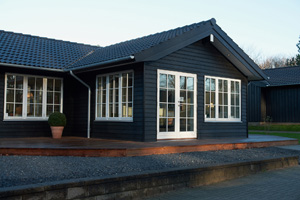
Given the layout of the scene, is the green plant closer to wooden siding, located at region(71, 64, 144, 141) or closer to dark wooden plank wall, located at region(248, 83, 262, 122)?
wooden siding, located at region(71, 64, 144, 141)

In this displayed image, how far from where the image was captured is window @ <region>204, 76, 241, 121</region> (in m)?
11.0

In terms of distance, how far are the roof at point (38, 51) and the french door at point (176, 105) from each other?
11.7 feet

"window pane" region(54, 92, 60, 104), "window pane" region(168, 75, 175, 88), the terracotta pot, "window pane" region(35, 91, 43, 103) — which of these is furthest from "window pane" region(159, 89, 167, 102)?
→ "window pane" region(35, 91, 43, 103)

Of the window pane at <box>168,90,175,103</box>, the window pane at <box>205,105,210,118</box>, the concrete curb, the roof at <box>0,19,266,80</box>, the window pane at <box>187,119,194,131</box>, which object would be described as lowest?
the concrete curb

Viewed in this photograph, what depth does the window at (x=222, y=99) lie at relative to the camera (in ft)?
36.2

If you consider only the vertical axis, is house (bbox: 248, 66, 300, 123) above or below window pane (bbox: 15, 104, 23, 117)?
above

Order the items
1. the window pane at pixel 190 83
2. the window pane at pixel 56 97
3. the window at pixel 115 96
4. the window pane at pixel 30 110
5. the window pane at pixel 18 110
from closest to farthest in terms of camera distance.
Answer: the window at pixel 115 96 < the window pane at pixel 190 83 < the window pane at pixel 18 110 < the window pane at pixel 30 110 < the window pane at pixel 56 97

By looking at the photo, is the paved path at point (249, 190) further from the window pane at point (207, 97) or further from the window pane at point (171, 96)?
the window pane at point (207, 97)

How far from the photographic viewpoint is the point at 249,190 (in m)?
5.73

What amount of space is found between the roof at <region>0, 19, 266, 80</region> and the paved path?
13.0 ft

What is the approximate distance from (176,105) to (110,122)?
197cm

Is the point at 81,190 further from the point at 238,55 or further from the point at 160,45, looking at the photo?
the point at 238,55

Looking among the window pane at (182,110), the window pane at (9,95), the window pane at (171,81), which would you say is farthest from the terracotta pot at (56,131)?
the window pane at (182,110)

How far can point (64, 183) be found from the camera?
4.33 metres
